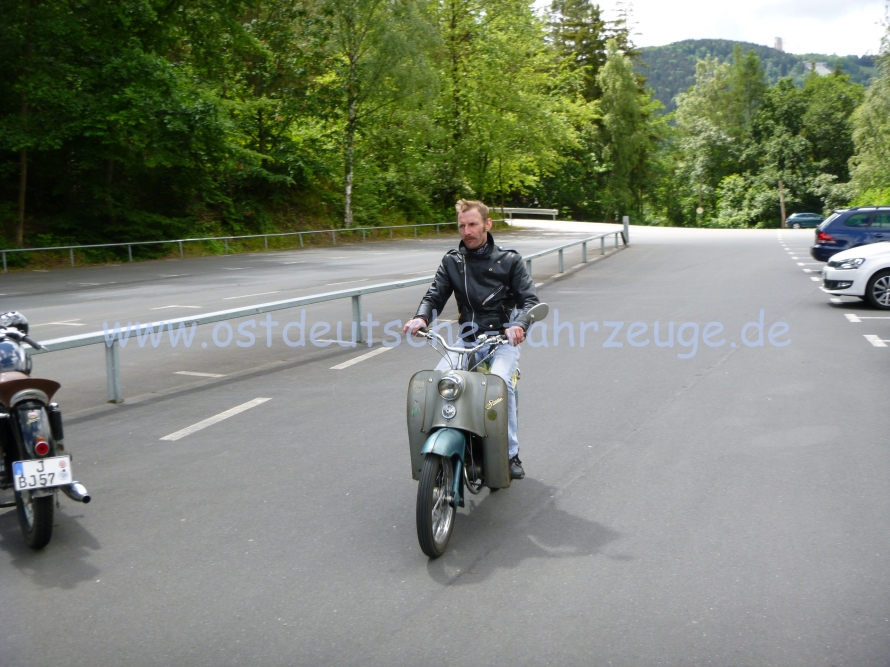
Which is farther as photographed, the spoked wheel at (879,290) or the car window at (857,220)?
the car window at (857,220)

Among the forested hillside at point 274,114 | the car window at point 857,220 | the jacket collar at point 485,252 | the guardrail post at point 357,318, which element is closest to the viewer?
the jacket collar at point 485,252

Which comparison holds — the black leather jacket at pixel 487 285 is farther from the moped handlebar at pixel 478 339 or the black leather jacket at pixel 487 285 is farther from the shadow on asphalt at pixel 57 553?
the shadow on asphalt at pixel 57 553

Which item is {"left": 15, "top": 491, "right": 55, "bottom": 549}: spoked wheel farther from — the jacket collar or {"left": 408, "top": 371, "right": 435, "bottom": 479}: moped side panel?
the jacket collar

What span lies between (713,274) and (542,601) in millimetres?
19070

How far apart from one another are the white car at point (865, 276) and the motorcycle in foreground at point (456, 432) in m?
11.7

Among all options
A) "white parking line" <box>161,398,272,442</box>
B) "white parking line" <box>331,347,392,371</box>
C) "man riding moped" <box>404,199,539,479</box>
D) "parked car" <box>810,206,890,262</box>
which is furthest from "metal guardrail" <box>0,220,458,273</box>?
"man riding moped" <box>404,199,539,479</box>

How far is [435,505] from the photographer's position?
453 centimetres

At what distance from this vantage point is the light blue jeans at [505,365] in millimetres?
5105

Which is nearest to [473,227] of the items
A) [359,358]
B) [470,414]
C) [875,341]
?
[470,414]

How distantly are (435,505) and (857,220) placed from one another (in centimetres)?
1828

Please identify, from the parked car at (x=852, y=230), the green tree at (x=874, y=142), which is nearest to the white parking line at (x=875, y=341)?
the parked car at (x=852, y=230)

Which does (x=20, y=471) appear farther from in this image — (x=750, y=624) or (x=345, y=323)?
(x=345, y=323)

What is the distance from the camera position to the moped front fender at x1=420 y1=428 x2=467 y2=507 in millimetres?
4481

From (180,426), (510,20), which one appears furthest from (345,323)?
(510,20)
